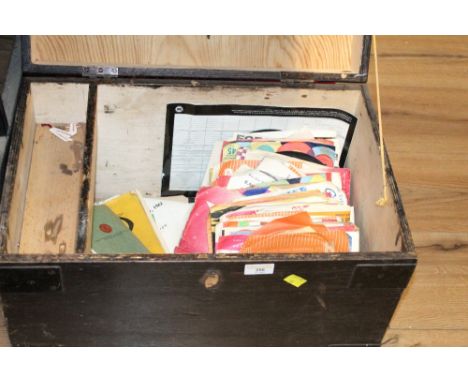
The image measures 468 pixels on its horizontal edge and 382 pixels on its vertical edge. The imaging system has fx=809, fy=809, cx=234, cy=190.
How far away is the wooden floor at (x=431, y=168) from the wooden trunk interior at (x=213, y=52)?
548mm

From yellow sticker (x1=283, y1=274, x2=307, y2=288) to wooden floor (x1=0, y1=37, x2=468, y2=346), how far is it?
47 centimetres

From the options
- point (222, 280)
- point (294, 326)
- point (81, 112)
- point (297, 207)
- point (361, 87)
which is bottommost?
point (294, 326)

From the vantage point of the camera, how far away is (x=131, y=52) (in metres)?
1.82

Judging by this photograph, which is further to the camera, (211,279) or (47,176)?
(47,176)

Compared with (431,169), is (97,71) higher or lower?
higher

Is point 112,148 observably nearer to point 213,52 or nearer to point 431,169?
point 213,52

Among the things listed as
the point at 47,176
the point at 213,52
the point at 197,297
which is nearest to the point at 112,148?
the point at 47,176

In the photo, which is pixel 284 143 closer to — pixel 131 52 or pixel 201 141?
pixel 201 141

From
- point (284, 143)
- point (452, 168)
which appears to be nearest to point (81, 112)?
point (284, 143)

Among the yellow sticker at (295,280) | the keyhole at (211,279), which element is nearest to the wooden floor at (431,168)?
the yellow sticker at (295,280)

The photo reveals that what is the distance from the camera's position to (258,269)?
1.42 m

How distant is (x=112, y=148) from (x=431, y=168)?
37.0 inches

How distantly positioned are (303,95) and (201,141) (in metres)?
0.27

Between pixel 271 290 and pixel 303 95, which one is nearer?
pixel 271 290
